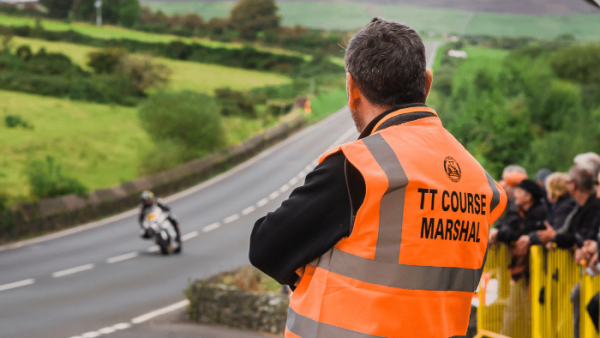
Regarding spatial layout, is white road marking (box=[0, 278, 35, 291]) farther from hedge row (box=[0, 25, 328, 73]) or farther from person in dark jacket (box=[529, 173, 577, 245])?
hedge row (box=[0, 25, 328, 73])

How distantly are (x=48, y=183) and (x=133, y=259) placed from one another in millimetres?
7982

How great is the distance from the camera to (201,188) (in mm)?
35031

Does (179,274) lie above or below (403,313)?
below

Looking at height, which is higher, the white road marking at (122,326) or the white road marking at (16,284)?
the white road marking at (122,326)

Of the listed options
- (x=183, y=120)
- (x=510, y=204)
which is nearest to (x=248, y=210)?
(x=183, y=120)

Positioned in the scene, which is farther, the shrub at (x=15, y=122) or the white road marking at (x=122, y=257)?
the shrub at (x=15, y=122)

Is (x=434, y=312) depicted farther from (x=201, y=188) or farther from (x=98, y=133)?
(x=98, y=133)

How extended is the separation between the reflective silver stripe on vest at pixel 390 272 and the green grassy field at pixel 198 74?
56598mm

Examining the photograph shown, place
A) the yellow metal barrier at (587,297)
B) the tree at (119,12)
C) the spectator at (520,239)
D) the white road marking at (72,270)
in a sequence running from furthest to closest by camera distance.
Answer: the tree at (119,12) → the white road marking at (72,270) → the spectator at (520,239) → the yellow metal barrier at (587,297)

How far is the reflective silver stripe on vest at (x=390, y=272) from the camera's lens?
1.50 meters

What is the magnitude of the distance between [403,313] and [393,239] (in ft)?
0.58

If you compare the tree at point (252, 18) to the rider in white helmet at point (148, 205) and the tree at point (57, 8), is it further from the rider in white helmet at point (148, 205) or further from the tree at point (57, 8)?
the rider in white helmet at point (148, 205)

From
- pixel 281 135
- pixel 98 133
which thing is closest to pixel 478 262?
pixel 281 135

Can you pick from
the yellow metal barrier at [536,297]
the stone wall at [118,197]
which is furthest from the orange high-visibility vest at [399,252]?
the stone wall at [118,197]
